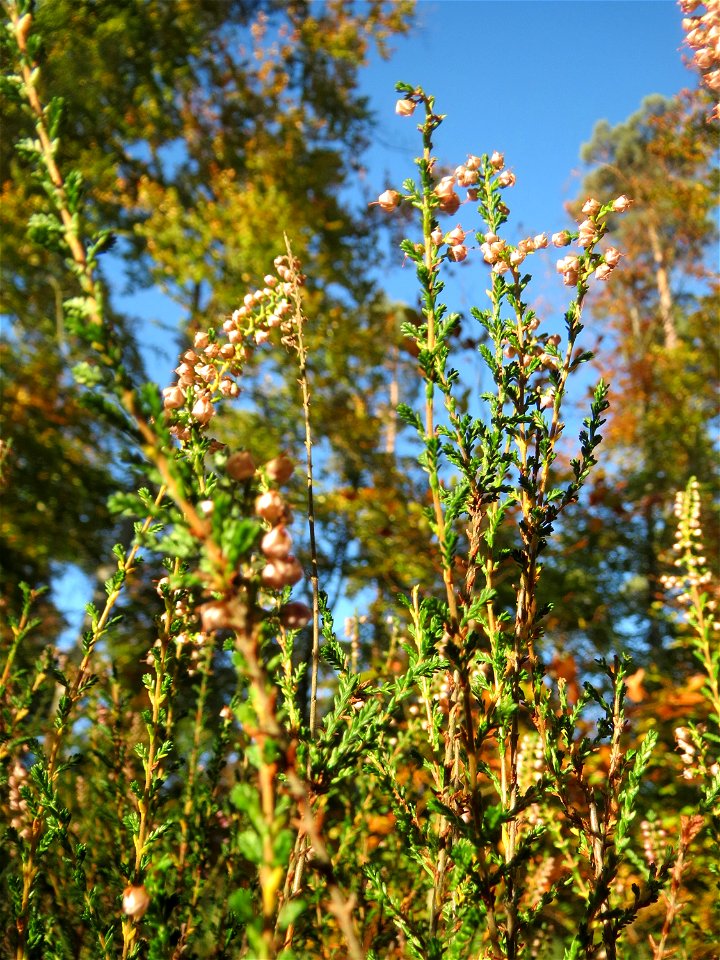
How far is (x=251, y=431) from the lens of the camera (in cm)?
696

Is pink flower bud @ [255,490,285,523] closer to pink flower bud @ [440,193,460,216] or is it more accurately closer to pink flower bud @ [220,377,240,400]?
pink flower bud @ [220,377,240,400]

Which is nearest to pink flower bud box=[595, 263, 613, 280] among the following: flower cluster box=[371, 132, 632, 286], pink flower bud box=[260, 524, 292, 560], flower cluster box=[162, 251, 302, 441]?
flower cluster box=[371, 132, 632, 286]

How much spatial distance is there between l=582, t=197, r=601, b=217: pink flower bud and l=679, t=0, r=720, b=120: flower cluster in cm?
43

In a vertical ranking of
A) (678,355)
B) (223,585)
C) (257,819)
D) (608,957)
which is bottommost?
(608,957)

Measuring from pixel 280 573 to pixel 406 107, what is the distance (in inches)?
39.7

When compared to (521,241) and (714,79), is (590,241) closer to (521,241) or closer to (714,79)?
(521,241)

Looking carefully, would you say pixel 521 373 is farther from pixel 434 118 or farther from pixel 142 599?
pixel 142 599

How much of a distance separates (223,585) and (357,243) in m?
8.72

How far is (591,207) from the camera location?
1194 millimetres

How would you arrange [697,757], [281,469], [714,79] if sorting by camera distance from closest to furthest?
[281,469] → [714,79] → [697,757]

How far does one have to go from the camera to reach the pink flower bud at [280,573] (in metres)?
0.55

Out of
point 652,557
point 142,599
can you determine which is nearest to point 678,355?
point 652,557

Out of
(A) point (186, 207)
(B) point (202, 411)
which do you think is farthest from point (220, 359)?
(A) point (186, 207)

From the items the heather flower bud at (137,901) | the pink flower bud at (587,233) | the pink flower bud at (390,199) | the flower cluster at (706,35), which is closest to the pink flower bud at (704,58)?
the flower cluster at (706,35)
